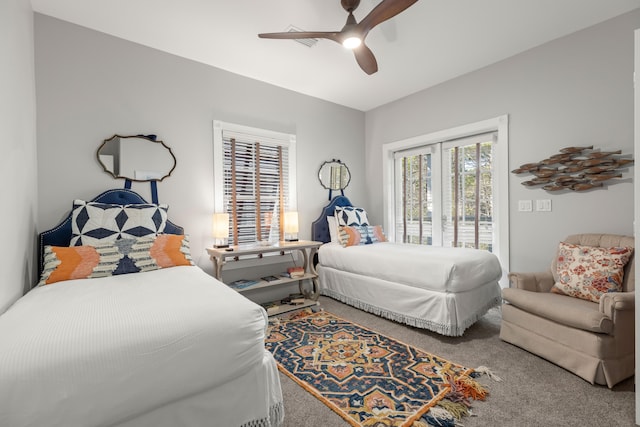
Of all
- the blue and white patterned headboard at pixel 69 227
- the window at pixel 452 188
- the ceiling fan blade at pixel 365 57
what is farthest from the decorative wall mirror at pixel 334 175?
the blue and white patterned headboard at pixel 69 227

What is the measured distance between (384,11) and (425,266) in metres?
2.01

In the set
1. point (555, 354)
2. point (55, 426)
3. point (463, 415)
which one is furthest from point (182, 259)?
point (555, 354)

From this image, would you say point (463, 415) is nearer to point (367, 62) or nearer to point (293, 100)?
point (367, 62)

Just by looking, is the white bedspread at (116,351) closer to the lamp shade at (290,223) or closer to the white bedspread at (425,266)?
the white bedspread at (425,266)

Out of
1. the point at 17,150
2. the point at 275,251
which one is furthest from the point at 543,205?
the point at 17,150

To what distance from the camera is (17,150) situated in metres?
1.74

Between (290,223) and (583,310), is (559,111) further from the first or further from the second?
(290,223)

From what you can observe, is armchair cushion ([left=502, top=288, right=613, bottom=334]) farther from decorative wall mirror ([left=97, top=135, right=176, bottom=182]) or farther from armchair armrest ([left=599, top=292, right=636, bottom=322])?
decorative wall mirror ([left=97, top=135, right=176, bottom=182])

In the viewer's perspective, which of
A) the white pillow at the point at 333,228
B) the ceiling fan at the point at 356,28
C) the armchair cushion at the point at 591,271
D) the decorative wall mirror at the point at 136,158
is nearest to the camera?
the ceiling fan at the point at 356,28

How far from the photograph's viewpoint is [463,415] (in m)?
1.57

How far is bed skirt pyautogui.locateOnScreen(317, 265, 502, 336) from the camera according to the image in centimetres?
246

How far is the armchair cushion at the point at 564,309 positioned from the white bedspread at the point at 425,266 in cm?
33

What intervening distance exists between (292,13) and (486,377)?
3034mm

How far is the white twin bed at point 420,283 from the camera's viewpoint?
2.48m
